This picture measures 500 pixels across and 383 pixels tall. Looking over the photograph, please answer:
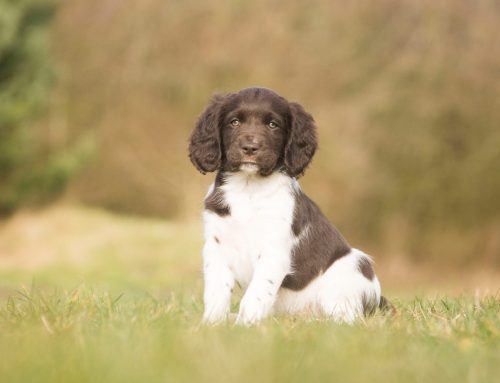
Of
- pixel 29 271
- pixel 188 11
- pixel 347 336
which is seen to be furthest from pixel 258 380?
pixel 188 11

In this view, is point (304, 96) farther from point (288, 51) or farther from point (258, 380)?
point (258, 380)

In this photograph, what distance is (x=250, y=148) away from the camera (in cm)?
488

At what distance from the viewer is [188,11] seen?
23250mm

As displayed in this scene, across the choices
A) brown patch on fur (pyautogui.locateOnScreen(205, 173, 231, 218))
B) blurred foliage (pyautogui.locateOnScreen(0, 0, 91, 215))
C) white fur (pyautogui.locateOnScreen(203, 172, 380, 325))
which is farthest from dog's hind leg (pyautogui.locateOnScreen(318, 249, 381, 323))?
blurred foliage (pyautogui.locateOnScreen(0, 0, 91, 215))

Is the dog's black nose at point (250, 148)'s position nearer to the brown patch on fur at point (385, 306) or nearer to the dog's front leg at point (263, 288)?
the dog's front leg at point (263, 288)

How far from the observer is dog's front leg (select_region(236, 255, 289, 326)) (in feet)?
16.0

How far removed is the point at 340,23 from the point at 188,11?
4.72 meters

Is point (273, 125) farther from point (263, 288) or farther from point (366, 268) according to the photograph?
point (366, 268)

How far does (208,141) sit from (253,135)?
49 cm

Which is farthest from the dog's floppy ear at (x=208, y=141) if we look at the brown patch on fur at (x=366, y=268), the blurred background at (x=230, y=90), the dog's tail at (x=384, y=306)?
the blurred background at (x=230, y=90)

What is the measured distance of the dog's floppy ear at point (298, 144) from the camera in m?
5.22

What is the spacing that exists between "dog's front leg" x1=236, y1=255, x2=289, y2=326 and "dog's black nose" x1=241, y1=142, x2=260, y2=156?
65cm

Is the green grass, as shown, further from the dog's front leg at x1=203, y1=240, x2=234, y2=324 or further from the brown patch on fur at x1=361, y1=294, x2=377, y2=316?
the brown patch on fur at x1=361, y1=294, x2=377, y2=316

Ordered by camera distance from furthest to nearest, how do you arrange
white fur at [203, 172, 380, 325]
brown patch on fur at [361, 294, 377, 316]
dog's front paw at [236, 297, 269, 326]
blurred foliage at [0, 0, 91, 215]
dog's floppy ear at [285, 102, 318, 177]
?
blurred foliage at [0, 0, 91, 215] → brown patch on fur at [361, 294, 377, 316] → dog's floppy ear at [285, 102, 318, 177] → white fur at [203, 172, 380, 325] → dog's front paw at [236, 297, 269, 326]
